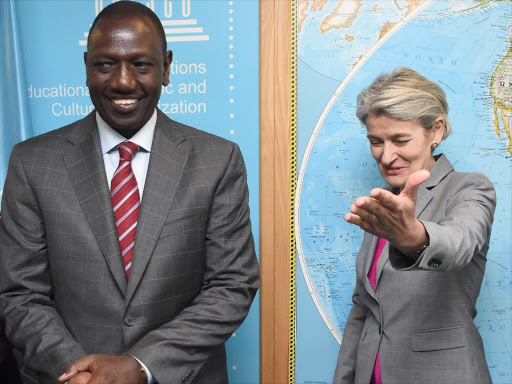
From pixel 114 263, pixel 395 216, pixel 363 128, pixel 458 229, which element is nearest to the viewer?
pixel 395 216

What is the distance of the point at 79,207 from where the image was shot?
5.00ft

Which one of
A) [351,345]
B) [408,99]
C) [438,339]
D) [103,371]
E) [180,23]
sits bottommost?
[351,345]

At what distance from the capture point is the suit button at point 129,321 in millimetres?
1484

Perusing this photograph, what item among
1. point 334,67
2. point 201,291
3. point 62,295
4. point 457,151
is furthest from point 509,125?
point 62,295

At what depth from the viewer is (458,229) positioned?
4.49ft

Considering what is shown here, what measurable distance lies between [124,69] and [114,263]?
52 centimetres

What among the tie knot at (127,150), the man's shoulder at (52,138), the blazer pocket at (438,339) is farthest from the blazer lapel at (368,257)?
the man's shoulder at (52,138)

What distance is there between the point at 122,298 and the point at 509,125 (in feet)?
5.64

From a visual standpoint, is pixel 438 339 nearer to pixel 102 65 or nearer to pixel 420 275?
pixel 420 275

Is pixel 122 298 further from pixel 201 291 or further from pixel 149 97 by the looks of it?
pixel 149 97

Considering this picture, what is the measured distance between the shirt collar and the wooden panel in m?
0.84

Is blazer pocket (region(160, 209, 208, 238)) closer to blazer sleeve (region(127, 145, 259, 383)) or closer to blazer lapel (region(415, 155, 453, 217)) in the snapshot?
blazer sleeve (region(127, 145, 259, 383))

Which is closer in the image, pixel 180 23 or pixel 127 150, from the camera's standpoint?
pixel 127 150

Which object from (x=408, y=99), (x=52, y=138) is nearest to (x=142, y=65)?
(x=52, y=138)
